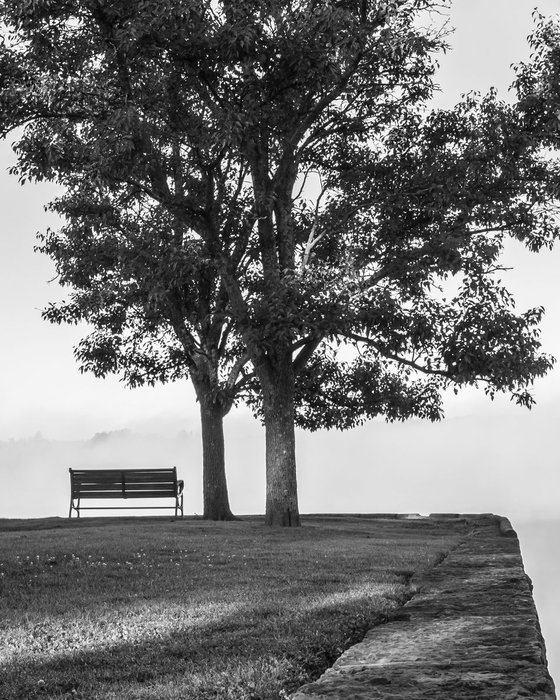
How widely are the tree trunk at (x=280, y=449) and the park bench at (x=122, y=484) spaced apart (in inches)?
204

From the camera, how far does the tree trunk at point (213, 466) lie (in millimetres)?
20812

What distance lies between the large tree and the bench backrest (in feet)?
12.8

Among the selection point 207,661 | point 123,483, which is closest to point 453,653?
point 207,661

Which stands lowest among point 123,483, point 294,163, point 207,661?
point 207,661

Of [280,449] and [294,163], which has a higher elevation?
[294,163]

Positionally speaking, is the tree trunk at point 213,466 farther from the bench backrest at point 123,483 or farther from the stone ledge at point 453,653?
the stone ledge at point 453,653

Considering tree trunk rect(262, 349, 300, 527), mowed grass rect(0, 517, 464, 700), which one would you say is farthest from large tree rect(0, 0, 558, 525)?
mowed grass rect(0, 517, 464, 700)

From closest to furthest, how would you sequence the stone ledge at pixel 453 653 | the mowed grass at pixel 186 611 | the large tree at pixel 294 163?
1. the stone ledge at pixel 453 653
2. the mowed grass at pixel 186 611
3. the large tree at pixel 294 163

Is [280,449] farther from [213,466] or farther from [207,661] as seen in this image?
[207,661]

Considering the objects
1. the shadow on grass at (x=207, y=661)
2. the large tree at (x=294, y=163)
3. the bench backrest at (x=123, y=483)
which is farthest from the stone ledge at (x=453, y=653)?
the bench backrest at (x=123, y=483)

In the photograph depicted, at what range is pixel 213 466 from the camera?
2083cm

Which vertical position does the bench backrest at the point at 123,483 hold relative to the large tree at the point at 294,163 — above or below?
below

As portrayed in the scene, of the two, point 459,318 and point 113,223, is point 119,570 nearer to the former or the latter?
point 459,318

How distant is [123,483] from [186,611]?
51.4 ft
